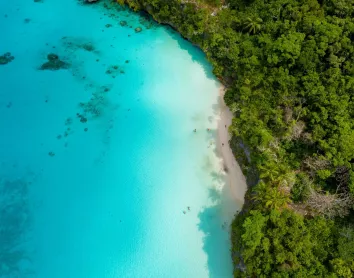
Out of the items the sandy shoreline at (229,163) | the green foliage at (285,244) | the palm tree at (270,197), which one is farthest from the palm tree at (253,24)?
the green foliage at (285,244)

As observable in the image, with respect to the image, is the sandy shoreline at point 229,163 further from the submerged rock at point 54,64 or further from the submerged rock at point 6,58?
the submerged rock at point 6,58

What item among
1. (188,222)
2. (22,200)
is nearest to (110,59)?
(22,200)

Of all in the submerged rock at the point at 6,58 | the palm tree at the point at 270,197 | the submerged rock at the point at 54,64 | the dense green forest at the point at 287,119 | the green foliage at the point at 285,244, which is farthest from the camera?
the submerged rock at the point at 6,58

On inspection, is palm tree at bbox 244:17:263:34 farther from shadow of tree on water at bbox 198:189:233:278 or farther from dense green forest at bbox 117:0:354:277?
shadow of tree on water at bbox 198:189:233:278

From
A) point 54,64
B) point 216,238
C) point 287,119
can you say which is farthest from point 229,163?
point 54,64

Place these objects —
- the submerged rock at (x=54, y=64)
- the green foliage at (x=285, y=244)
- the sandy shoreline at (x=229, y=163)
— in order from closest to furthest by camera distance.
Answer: the green foliage at (x=285, y=244)
the sandy shoreline at (x=229, y=163)
the submerged rock at (x=54, y=64)

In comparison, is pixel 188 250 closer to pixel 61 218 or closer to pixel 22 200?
pixel 61 218
